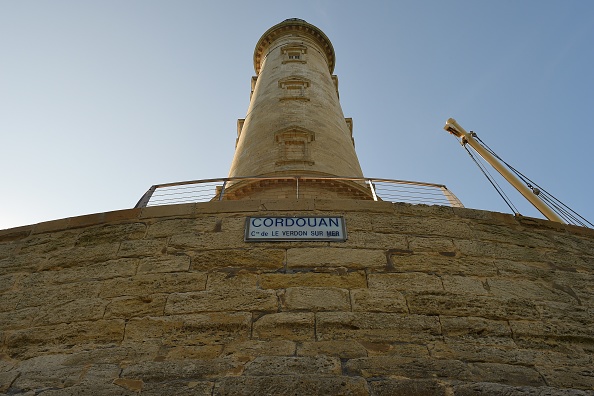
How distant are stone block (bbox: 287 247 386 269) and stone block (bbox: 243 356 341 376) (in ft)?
3.30

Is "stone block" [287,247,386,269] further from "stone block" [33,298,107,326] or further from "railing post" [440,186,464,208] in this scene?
"railing post" [440,186,464,208]

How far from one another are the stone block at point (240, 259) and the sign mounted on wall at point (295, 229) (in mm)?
181

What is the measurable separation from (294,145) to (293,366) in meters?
8.05

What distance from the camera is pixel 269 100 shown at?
13.3m

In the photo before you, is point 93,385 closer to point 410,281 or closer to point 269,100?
point 410,281

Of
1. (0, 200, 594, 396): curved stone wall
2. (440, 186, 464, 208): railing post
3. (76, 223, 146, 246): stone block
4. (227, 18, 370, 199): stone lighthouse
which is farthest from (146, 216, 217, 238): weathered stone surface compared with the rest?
(440, 186, 464, 208): railing post

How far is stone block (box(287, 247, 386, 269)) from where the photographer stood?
14.0ft

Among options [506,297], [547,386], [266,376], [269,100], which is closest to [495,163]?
[269,100]

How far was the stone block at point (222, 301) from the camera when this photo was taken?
12.6 ft

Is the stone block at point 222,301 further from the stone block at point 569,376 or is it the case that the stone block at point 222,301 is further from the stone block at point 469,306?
the stone block at point 569,376

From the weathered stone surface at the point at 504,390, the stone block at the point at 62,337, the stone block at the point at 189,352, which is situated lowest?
the weathered stone surface at the point at 504,390

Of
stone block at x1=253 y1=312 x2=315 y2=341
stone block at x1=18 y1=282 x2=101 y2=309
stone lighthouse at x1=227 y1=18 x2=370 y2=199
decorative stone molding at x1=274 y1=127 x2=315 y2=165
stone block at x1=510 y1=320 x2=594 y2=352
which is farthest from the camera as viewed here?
decorative stone molding at x1=274 y1=127 x2=315 y2=165

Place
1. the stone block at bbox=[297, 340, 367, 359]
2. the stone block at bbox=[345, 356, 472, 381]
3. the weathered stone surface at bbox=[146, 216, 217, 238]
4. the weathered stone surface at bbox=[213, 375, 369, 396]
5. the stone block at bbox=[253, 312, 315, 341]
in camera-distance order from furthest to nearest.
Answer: the weathered stone surface at bbox=[146, 216, 217, 238] < the stone block at bbox=[253, 312, 315, 341] < the stone block at bbox=[297, 340, 367, 359] < the stone block at bbox=[345, 356, 472, 381] < the weathered stone surface at bbox=[213, 375, 369, 396]

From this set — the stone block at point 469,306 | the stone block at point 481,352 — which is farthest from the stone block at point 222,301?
the stone block at point 481,352
